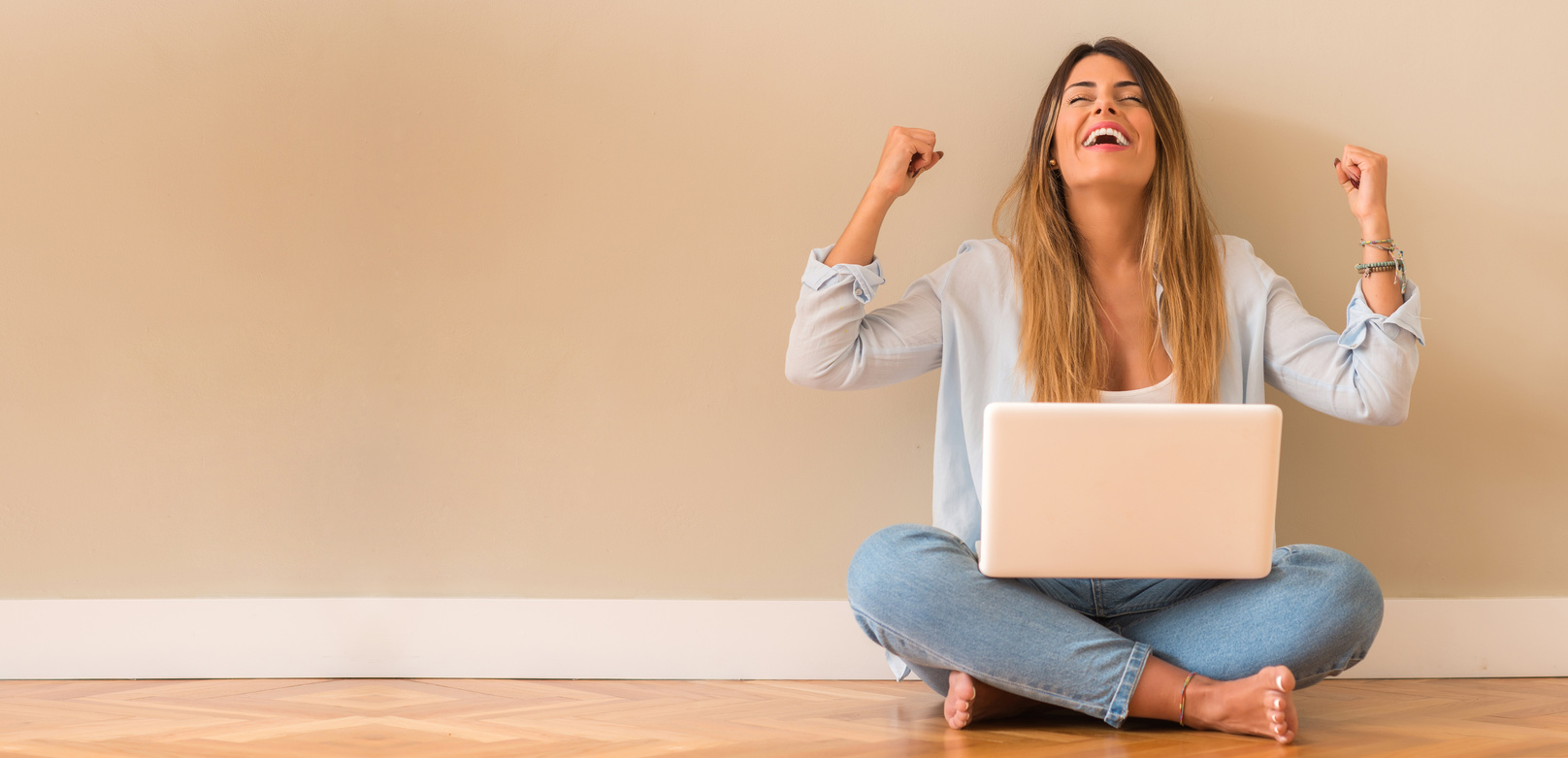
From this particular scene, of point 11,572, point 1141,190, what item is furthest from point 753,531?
point 11,572

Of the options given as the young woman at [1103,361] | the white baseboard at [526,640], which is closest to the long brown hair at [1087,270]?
the young woman at [1103,361]

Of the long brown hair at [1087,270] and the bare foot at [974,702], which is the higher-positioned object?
the long brown hair at [1087,270]

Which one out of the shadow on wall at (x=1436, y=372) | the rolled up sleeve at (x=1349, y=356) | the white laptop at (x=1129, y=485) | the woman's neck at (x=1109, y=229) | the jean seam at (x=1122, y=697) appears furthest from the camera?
the shadow on wall at (x=1436, y=372)

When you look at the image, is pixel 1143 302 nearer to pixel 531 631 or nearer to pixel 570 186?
pixel 570 186

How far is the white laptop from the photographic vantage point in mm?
1060

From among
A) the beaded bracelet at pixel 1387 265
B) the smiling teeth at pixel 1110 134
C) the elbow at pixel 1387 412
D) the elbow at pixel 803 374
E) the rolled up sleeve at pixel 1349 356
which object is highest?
the smiling teeth at pixel 1110 134

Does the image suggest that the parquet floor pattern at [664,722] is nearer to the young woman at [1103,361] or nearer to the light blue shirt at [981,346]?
the young woman at [1103,361]

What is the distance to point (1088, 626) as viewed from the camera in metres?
1.19

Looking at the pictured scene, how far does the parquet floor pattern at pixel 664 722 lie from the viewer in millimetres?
1135

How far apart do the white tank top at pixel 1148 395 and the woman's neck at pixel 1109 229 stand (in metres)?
0.19

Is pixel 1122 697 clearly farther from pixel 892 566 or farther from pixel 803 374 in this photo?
pixel 803 374

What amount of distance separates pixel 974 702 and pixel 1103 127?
74 cm

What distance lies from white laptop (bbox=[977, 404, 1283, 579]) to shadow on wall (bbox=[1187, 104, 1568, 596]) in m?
0.57

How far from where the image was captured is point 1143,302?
4.65ft
